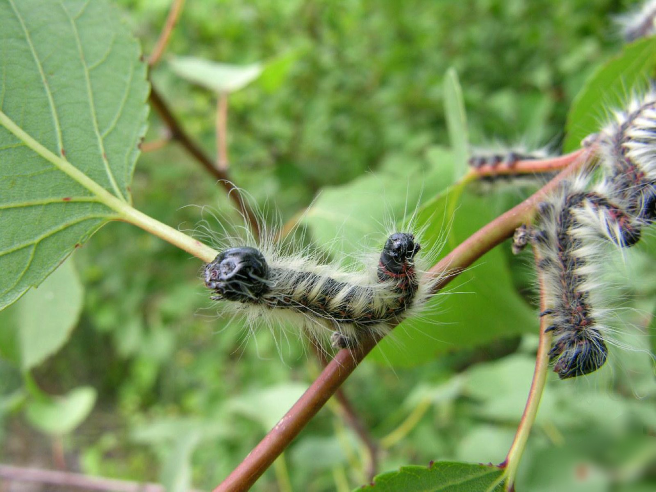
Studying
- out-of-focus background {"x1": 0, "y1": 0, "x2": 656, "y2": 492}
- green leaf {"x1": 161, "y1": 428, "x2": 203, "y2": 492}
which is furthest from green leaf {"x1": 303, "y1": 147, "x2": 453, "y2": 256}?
out-of-focus background {"x1": 0, "y1": 0, "x2": 656, "y2": 492}

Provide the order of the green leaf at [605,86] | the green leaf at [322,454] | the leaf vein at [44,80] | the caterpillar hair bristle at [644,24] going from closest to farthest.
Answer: the leaf vein at [44,80] < the green leaf at [605,86] < the caterpillar hair bristle at [644,24] < the green leaf at [322,454]

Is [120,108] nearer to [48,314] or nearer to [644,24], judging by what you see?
[48,314]

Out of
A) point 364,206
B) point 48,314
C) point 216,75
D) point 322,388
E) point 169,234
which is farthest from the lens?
point 216,75

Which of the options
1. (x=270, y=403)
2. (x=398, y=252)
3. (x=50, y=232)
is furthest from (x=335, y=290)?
(x=270, y=403)

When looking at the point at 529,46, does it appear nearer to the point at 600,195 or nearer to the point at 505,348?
the point at 505,348

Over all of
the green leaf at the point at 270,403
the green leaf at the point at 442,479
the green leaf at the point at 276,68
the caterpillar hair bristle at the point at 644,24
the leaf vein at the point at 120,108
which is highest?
the caterpillar hair bristle at the point at 644,24

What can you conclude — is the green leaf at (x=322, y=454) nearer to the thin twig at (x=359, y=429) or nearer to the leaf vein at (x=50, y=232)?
the thin twig at (x=359, y=429)

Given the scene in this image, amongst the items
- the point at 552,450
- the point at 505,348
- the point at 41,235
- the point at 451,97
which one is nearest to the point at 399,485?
the point at 41,235

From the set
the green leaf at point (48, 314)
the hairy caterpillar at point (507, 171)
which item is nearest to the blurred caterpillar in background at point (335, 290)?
the hairy caterpillar at point (507, 171)
